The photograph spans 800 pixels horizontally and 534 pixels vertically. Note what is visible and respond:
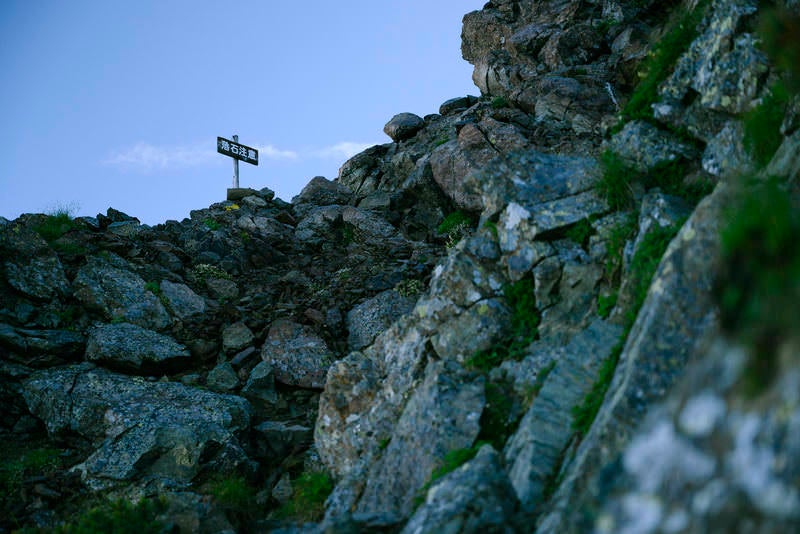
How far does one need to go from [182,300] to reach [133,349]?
3.58m

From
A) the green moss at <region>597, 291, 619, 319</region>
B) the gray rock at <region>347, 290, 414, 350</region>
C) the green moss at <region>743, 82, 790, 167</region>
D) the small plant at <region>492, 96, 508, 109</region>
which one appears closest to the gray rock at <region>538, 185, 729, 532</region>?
the green moss at <region>597, 291, 619, 319</region>

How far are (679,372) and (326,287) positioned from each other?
1676 cm

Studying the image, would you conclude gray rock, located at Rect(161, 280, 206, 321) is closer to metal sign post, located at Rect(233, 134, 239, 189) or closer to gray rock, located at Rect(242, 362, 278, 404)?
gray rock, located at Rect(242, 362, 278, 404)

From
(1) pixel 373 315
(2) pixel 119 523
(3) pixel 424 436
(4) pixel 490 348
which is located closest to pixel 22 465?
(2) pixel 119 523

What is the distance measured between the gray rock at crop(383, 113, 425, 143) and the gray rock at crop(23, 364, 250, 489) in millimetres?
23481

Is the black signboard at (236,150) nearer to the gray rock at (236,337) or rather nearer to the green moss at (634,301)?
the gray rock at (236,337)

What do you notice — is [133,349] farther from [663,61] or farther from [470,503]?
[663,61]

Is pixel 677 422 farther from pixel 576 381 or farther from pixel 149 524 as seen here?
pixel 149 524

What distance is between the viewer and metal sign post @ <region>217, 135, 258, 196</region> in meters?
32.2

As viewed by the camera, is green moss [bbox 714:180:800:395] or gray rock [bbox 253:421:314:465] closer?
green moss [bbox 714:180:800:395]

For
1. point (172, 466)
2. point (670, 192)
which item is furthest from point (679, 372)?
point (172, 466)

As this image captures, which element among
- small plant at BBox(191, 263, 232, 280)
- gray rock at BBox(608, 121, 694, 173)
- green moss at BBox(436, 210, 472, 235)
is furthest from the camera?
green moss at BBox(436, 210, 472, 235)

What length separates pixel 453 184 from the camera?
2505cm

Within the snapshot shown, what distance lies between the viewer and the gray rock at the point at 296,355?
16391mm
